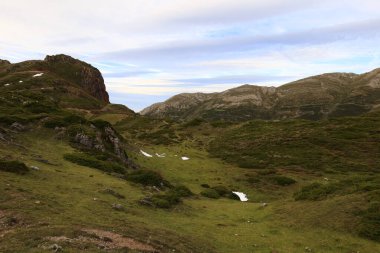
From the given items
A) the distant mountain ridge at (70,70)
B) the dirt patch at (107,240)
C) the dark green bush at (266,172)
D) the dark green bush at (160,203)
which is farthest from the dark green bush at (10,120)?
the distant mountain ridge at (70,70)

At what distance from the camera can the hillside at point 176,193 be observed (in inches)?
830

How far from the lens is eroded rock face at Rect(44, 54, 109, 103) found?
176m

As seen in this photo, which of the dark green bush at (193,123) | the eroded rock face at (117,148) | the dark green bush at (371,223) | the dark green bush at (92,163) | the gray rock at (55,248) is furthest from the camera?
the dark green bush at (193,123)

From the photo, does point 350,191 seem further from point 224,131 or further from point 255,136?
point 224,131

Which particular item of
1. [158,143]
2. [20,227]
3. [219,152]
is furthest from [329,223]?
[158,143]

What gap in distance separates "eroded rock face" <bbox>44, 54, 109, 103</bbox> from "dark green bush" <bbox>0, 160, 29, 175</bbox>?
5807 inches

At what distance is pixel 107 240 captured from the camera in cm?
1862

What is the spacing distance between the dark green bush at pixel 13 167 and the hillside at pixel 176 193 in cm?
8

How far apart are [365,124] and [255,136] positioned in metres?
29.9

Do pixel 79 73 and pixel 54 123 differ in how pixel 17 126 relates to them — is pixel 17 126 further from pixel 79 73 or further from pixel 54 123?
pixel 79 73

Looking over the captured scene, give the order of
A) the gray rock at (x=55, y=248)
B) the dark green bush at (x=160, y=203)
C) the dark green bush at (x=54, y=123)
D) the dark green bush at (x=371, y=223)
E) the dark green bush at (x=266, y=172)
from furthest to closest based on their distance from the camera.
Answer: the dark green bush at (x=266, y=172) → the dark green bush at (x=54, y=123) → the dark green bush at (x=160, y=203) → the dark green bush at (x=371, y=223) → the gray rock at (x=55, y=248)

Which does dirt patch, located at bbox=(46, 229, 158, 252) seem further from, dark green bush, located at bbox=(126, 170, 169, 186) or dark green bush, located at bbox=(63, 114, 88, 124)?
dark green bush, located at bbox=(63, 114, 88, 124)

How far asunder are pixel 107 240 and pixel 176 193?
61.2ft

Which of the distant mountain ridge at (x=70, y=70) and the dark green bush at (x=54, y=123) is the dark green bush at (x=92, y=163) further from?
the distant mountain ridge at (x=70, y=70)
